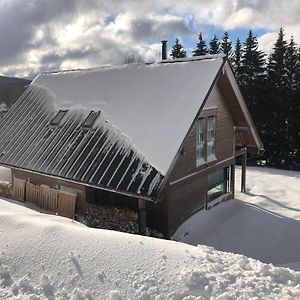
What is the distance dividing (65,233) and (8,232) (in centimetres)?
105

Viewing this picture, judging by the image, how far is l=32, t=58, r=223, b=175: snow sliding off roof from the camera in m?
11.4

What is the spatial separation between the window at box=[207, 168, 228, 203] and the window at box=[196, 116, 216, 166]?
1.04 meters

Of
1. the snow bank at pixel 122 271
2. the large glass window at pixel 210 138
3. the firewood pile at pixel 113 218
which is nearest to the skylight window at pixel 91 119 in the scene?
the firewood pile at pixel 113 218

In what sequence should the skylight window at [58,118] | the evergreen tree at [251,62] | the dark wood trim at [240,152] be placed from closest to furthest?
the skylight window at [58,118] → the dark wood trim at [240,152] → the evergreen tree at [251,62]

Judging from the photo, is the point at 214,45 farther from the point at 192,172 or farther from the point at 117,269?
the point at 117,269

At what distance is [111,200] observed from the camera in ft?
42.1

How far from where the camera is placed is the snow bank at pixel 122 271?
16.7 feet

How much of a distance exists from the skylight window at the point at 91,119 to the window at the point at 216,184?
512cm

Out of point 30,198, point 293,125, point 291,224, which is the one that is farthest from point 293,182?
point 30,198

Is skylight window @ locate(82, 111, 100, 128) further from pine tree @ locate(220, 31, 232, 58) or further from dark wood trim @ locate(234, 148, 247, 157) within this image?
pine tree @ locate(220, 31, 232, 58)

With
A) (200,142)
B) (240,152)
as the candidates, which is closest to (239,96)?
(200,142)

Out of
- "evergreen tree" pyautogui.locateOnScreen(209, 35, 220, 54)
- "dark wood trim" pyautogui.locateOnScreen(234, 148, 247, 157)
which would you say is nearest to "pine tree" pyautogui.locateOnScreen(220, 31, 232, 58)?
"evergreen tree" pyautogui.locateOnScreen(209, 35, 220, 54)

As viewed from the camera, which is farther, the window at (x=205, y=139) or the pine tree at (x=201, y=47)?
the pine tree at (x=201, y=47)

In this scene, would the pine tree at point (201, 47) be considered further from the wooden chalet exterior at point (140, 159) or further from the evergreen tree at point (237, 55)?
the wooden chalet exterior at point (140, 159)
